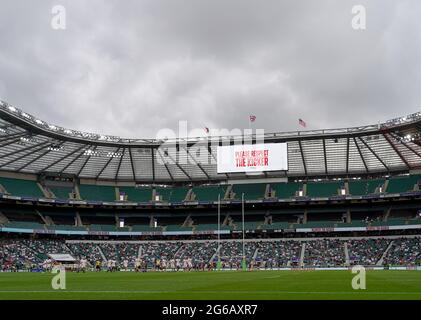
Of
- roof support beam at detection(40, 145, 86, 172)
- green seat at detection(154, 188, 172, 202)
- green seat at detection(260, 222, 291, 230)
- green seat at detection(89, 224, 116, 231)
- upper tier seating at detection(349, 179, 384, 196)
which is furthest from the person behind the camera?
green seat at detection(154, 188, 172, 202)

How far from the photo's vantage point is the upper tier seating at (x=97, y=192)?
92125 mm

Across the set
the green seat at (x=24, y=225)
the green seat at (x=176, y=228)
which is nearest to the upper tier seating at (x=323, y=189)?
the green seat at (x=176, y=228)

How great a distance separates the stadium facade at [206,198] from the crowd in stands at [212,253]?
1.02ft

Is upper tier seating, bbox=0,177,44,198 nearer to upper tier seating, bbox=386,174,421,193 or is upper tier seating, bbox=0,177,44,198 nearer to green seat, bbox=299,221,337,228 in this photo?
green seat, bbox=299,221,337,228

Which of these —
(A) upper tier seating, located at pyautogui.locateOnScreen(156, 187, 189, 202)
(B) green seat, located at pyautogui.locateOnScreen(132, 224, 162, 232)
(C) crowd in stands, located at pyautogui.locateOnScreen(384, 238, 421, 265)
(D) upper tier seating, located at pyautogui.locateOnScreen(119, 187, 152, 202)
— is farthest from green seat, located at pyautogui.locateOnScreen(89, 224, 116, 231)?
(C) crowd in stands, located at pyautogui.locateOnScreen(384, 238, 421, 265)

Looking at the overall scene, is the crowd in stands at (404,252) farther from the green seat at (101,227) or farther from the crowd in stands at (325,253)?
the green seat at (101,227)

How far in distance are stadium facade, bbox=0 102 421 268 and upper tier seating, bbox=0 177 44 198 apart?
8.5 inches

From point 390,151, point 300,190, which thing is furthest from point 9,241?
point 390,151

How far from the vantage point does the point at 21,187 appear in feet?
279

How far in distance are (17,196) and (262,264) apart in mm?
45473

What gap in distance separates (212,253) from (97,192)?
28.5 m

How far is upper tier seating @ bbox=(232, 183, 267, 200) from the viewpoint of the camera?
90.5 meters
